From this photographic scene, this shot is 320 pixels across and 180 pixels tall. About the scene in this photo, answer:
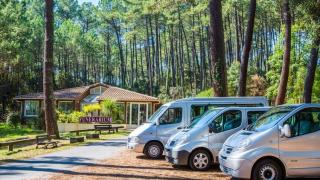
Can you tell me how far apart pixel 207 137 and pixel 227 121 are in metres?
0.72

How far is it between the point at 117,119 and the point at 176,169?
33.2 m

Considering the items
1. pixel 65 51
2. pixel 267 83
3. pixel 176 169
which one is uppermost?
pixel 65 51

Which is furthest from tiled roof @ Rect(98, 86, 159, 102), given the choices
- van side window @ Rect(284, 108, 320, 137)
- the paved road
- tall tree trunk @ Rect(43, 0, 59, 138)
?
van side window @ Rect(284, 108, 320, 137)

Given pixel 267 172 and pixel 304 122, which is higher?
pixel 304 122

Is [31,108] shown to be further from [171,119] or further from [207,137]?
[207,137]

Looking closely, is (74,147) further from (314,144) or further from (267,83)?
(267,83)

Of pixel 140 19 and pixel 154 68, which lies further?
pixel 154 68

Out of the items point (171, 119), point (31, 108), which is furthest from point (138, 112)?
point (171, 119)

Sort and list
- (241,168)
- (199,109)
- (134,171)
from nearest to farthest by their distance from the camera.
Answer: (241,168)
(134,171)
(199,109)

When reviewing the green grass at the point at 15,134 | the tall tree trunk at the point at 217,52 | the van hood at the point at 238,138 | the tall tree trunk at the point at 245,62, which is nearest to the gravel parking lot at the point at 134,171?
the van hood at the point at 238,138

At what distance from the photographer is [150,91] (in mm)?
67562

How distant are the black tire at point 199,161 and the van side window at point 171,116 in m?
3.13

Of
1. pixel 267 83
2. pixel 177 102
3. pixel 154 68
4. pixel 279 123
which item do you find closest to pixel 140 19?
pixel 154 68

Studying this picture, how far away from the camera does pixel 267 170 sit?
10.7 metres
